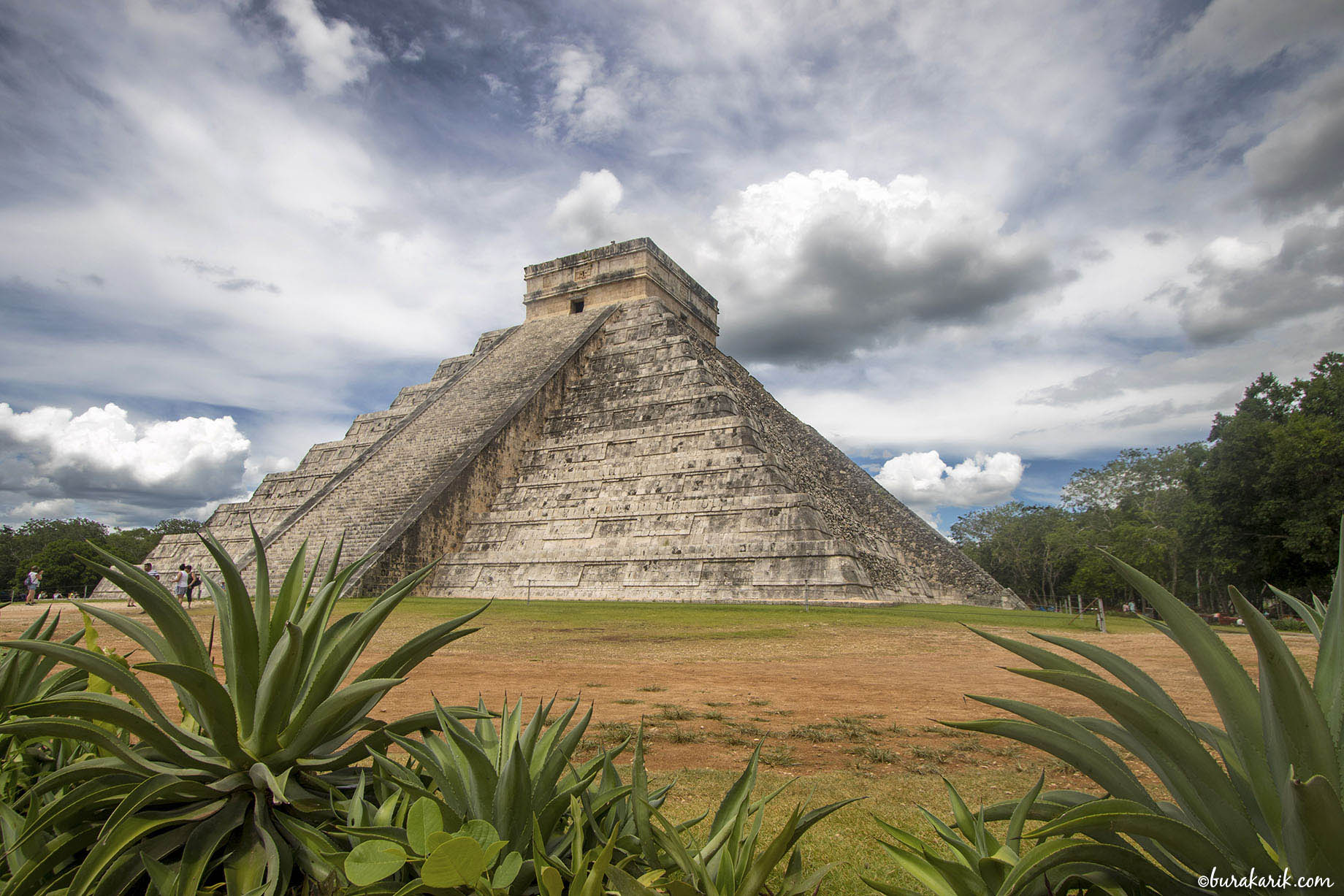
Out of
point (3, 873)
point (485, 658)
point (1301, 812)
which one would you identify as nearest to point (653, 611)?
point (485, 658)

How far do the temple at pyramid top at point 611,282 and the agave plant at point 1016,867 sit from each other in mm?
20998

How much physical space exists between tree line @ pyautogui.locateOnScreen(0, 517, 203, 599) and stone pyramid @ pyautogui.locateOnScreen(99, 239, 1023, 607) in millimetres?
26887

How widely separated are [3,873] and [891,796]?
305 cm

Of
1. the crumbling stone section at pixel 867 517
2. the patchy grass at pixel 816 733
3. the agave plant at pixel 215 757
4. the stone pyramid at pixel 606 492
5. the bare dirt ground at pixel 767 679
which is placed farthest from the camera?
the crumbling stone section at pixel 867 517

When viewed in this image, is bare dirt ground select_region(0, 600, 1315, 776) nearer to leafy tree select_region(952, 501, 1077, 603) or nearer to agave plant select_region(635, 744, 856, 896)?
agave plant select_region(635, 744, 856, 896)

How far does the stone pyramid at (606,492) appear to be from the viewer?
14.4 meters

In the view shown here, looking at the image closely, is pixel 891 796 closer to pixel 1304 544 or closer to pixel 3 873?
pixel 3 873

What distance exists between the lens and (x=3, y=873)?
5.98 feet

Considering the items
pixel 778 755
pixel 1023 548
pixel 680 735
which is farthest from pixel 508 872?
pixel 1023 548

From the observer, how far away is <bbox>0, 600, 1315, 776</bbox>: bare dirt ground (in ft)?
13.6

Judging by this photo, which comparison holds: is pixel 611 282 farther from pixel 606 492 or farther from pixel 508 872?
pixel 508 872

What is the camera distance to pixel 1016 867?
120 cm

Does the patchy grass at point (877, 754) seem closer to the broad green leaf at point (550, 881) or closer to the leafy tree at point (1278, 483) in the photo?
the broad green leaf at point (550, 881)

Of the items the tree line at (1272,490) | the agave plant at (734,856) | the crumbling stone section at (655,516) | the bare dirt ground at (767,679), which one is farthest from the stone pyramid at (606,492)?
the agave plant at (734,856)
